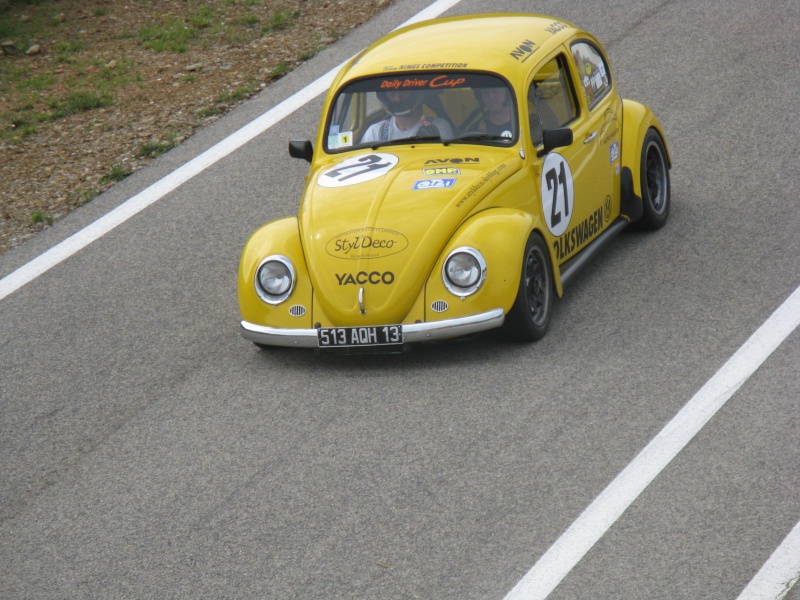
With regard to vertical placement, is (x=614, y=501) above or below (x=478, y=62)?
below

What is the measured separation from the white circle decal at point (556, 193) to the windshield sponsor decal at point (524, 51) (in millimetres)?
689

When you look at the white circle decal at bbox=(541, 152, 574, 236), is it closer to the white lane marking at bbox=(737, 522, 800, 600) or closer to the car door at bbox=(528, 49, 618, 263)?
the car door at bbox=(528, 49, 618, 263)

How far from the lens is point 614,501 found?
5691 mm

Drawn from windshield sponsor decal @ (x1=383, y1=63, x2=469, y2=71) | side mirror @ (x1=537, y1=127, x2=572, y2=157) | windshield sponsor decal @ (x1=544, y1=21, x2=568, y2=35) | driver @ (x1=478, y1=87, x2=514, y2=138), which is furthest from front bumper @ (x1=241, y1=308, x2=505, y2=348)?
windshield sponsor decal @ (x1=544, y1=21, x2=568, y2=35)

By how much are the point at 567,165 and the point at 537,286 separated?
1073 millimetres

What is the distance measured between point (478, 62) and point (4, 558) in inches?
169

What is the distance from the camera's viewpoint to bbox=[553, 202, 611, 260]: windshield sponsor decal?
8031mm

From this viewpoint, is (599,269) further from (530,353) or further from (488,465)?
(488,465)

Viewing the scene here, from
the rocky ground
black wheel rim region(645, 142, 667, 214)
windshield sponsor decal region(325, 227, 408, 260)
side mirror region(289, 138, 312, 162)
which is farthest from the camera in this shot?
the rocky ground

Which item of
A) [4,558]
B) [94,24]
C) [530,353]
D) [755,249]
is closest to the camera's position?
[4,558]

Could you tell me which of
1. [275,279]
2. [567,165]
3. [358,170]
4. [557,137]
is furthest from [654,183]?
[275,279]

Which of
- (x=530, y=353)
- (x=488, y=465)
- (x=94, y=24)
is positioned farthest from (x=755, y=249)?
(x=94, y=24)

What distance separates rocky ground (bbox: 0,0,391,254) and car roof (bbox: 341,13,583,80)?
12.2ft

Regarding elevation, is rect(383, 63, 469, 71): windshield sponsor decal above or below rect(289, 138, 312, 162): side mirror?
above
